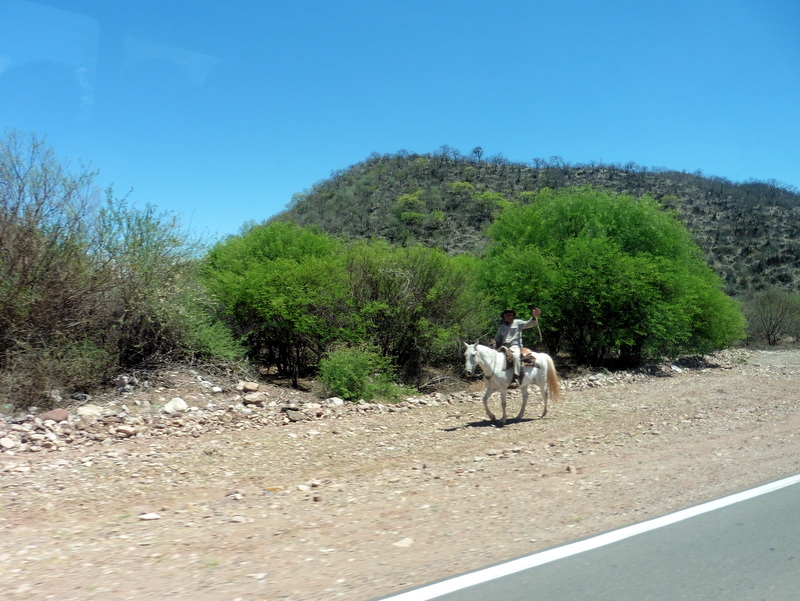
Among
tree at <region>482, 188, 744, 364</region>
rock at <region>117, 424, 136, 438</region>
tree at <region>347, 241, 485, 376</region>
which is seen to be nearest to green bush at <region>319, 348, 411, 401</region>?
tree at <region>347, 241, 485, 376</region>

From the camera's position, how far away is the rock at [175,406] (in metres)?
12.1

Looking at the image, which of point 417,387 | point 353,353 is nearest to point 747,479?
point 353,353

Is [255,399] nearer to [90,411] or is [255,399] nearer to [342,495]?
[90,411]

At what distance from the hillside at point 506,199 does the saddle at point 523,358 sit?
104ft

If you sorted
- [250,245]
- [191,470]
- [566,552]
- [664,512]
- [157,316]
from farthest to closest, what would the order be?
[250,245] → [157,316] → [191,470] → [664,512] → [566,552]

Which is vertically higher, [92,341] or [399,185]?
[399,185]

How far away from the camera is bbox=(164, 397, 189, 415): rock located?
12.1m

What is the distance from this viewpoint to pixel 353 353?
16.0m

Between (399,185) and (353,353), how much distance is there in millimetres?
51624

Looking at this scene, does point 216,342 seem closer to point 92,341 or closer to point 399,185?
point 92,341

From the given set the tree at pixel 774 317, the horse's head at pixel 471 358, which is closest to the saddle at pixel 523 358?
the horse's head at pixel 471 358

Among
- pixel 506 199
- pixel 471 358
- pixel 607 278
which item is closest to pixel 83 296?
pixel 471 358

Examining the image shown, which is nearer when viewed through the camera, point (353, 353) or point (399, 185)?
point (353, 353)

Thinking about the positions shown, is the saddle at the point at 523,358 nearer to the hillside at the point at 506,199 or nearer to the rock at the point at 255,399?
the rock at the point at 255,399
